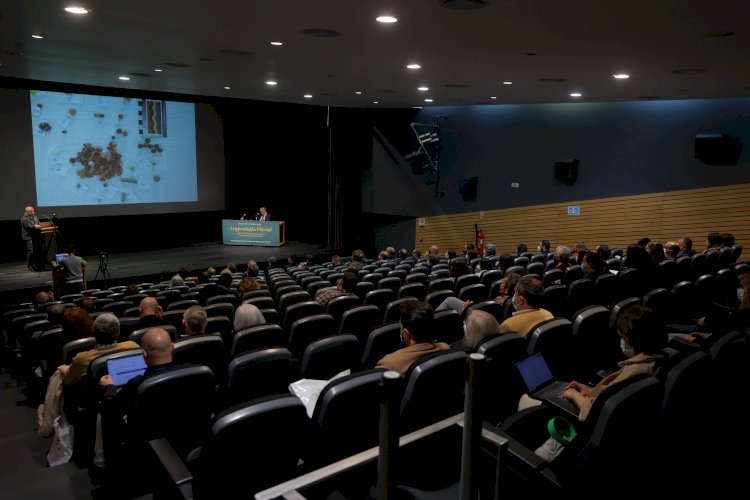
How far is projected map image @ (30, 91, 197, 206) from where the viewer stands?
1384 cm

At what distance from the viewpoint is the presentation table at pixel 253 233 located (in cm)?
1752

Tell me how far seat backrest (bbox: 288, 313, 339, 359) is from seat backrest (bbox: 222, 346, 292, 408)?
1.15 meters

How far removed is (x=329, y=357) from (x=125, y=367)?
52.1 inches

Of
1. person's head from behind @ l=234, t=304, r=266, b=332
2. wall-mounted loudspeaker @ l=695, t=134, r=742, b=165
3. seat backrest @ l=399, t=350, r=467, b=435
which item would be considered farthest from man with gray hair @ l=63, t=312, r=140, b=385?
wall-mounted loudspeaker @ l=695, t=134, r=742, b=165

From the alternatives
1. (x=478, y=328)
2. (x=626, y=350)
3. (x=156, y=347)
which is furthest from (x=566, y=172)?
(x=156, y=347)

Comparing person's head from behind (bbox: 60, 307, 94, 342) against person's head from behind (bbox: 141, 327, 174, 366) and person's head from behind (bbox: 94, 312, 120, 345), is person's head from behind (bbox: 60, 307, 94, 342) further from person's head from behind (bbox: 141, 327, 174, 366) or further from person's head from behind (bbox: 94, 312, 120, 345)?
person's head from behind (bbox: 141, 327, 174, 366)

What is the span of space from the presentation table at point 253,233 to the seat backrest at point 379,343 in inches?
550

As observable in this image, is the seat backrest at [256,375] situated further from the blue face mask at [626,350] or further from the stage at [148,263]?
the stage at [148,263]

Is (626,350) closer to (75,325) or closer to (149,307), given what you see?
(149,307)

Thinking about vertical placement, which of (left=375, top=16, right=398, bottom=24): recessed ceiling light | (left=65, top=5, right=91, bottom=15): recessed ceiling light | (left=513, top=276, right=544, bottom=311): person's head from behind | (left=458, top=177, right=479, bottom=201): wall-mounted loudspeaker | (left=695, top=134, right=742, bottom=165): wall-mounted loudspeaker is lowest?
(left=513, top=276, right=544, bottom=311): person's head from behind

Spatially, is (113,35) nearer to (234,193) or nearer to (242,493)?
(242,493)

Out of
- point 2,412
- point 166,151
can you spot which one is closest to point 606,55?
point 2,412

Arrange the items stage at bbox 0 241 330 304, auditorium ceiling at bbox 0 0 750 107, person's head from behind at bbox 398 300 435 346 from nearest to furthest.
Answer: person's head from behind at bbox 398 300 435 346 < auditorium ceiling at bbox 0 0 750 107 < stage at bbox 0 241 330 304

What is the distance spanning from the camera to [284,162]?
19.1 meters
